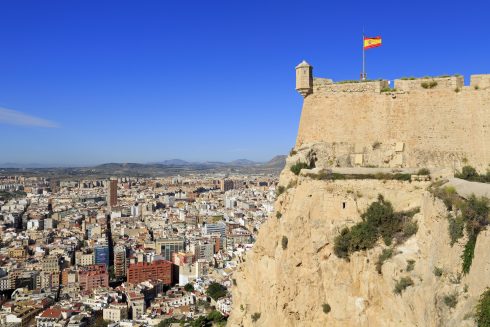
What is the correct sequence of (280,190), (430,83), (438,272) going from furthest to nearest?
1. (280,190)
2. (430,83)
3. (438,272)

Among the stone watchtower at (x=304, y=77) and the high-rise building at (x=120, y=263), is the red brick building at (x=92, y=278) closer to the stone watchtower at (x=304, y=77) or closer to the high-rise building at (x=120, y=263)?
the high-rise building at (x=120, y=263)

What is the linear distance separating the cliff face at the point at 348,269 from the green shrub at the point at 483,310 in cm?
21

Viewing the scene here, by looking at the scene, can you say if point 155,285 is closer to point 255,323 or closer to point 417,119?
point 255,323

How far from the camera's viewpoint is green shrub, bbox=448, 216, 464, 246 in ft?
28.5

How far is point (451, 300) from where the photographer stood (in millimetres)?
8359

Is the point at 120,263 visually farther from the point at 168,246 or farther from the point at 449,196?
the point at 449,196

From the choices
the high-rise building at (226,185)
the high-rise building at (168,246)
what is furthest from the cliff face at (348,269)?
the high-rise building at (226,185)

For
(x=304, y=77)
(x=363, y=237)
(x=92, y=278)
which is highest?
(x=304, y=77)

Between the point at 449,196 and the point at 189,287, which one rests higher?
the point at 449,196

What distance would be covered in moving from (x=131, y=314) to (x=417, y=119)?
127 feet

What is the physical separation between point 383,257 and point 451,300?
2.42 meters

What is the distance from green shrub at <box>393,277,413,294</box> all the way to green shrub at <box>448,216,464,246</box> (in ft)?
4.45

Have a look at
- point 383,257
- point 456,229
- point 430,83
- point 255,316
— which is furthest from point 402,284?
point 255,316

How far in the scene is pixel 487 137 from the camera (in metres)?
11.7
